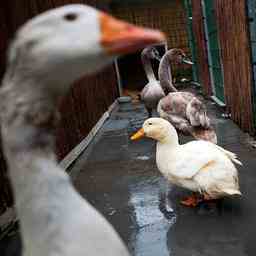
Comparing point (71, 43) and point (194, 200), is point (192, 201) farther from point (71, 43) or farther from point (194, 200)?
point (71, 43)

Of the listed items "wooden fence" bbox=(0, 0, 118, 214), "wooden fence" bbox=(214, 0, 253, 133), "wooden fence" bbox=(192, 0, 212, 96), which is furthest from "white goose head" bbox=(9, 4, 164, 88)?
"wooden fence" bbox=(192, 0, 212, 96)

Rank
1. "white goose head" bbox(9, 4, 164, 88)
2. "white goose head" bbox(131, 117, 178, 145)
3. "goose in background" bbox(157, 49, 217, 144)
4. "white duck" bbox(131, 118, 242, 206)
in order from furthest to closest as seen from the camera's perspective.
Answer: "goose in background" bbox(157, 49, 217, 144) → "white goose head" bbox(131, 117, 178, 145) → "white duck" bbox(131, 118, 242, 206) → "white goose head" bbox(9, 4, 164, 88)

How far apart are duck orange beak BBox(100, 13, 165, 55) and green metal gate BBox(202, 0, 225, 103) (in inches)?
229

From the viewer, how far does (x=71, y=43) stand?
1.00m

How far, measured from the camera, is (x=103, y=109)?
765 centimetres

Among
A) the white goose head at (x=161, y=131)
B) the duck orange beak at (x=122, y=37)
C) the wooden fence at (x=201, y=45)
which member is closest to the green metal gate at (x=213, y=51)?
the wooden fence at (x=201, y=45)

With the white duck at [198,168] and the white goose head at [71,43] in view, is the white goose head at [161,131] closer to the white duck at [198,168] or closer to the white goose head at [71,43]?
→ the white duck at [198,168]

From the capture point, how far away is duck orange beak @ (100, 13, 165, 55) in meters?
1.02

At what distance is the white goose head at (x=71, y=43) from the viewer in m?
1.01

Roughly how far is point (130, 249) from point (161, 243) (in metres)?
0.21

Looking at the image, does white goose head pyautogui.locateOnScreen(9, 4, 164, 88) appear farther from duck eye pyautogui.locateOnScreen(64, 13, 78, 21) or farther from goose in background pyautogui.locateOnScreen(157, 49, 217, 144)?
goose in background pyautogui.locateOnScreen(157, 49, 217, 144)

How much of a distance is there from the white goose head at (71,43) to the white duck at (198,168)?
6.73 ft

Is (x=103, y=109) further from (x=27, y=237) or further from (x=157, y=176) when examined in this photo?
(x=27, y=237)

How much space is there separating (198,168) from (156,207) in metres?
0.56
